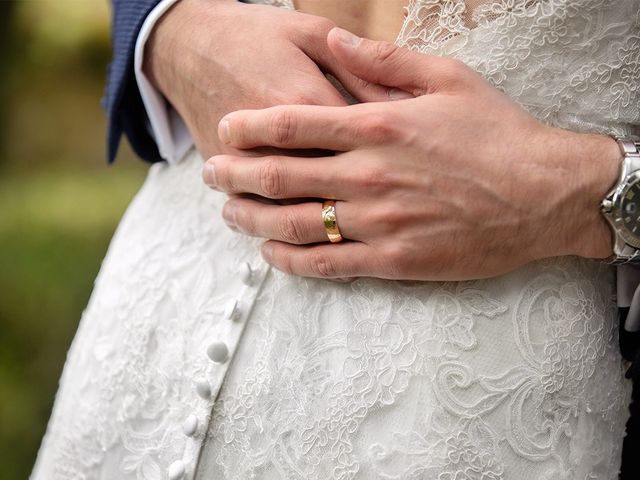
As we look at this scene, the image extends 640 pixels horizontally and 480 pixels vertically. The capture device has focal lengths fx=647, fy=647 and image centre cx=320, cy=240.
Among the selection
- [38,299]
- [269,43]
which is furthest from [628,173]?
[38,299]

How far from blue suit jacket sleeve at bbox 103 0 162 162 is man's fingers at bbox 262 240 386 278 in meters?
0.46

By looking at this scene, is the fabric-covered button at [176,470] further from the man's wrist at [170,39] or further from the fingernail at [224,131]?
the man's wrist at [170,39]

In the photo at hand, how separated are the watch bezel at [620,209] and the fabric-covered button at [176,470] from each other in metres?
0.67

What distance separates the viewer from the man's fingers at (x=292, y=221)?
2.79 feet

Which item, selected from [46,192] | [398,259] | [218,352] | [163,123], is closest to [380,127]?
[398,259]

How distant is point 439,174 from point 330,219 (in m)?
0.15

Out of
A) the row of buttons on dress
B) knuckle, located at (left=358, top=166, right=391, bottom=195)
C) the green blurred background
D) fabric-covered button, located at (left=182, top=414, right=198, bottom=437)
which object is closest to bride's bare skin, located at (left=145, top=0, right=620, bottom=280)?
knuckle, located at (left=358, top=166, right=391, bottom=195)

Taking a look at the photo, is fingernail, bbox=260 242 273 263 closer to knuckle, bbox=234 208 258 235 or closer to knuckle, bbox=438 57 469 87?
knuckle, bbox=234 208 258 235

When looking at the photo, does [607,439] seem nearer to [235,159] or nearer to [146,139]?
[235,159]

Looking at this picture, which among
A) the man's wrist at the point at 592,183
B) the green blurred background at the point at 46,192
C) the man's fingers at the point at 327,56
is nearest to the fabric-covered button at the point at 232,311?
the man's fingers at the point at 327,56

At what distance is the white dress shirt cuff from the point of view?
114cm

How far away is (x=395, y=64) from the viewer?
32.5 inches

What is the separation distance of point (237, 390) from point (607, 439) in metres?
0.52

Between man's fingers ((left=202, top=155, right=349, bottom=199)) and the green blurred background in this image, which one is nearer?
man's fingers ((left=202, top=155, right=349, bottom=199))
